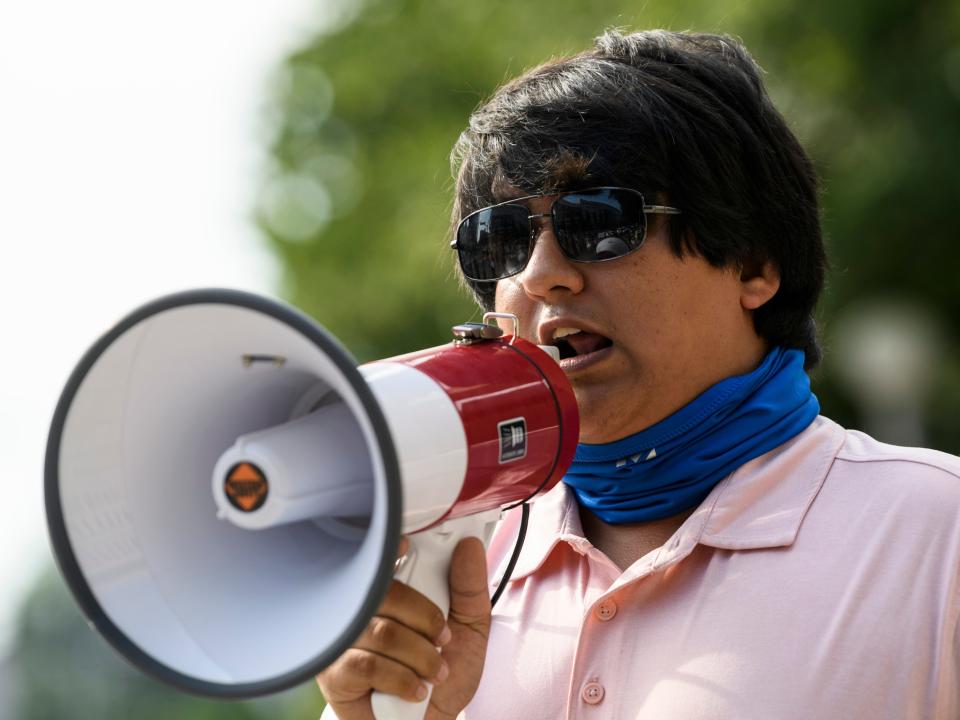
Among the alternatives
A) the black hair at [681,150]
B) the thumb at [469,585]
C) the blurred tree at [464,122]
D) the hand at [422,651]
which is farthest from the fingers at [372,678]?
the blurred tree at [464,122]

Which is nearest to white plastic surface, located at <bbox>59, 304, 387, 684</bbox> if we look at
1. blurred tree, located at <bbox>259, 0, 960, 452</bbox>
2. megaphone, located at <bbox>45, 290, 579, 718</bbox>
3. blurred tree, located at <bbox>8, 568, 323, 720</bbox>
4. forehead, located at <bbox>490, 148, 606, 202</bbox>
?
megaphone, located at <bbox>45, 290, 579, 718</bbox>

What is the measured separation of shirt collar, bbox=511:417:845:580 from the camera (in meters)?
2.34

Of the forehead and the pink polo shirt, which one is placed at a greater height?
the forehead

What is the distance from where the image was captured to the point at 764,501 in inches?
94.9

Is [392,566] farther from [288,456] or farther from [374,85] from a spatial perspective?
[374,85]

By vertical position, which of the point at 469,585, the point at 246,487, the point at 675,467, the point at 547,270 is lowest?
the point at 469,585

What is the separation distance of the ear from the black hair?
0.01m

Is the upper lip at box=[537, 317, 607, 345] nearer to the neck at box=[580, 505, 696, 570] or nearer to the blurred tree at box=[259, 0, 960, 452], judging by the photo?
the neck at box=[580, 505, 696, 570]

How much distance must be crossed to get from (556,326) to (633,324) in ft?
0.50

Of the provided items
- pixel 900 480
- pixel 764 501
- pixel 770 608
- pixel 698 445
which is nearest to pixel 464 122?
pixel 698 445

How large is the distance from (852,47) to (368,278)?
20.8 ft

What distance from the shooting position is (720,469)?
2508 millimetres

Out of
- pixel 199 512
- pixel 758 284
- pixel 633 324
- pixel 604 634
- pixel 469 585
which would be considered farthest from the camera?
pixel 758 284

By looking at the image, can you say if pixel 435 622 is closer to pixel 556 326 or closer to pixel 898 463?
pixel 556 326
